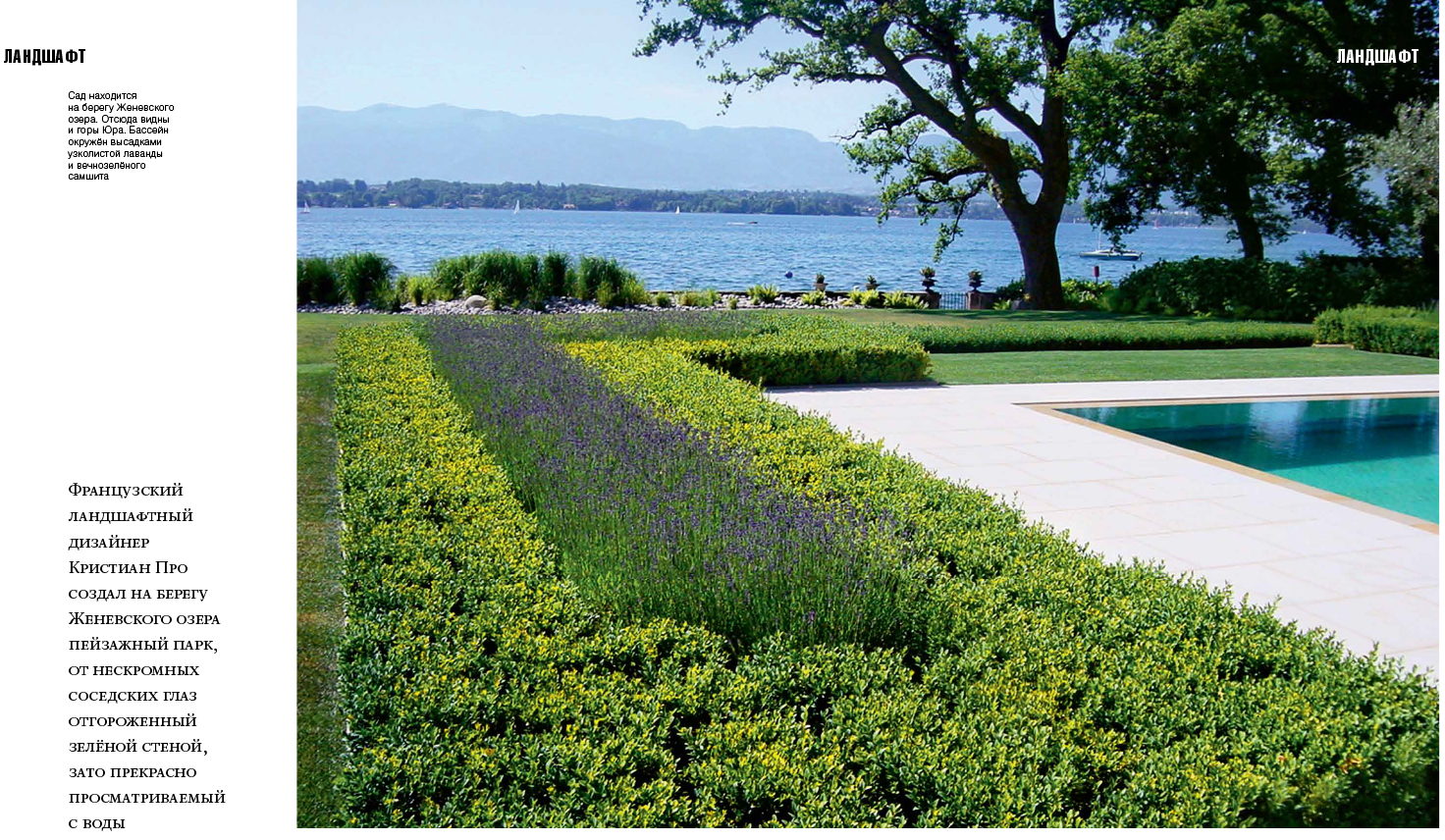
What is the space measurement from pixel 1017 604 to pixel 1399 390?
32.4ft

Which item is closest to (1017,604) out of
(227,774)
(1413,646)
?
(1413,646)

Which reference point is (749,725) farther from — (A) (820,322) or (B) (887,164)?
(B) (887,164)

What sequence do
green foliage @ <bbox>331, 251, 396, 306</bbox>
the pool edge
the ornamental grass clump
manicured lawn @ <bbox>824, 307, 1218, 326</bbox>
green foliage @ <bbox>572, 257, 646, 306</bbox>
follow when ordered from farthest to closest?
green foliage @ <bbox>572, 257, 646, 306</bbox> → green foliage @ <bbox>331, 251, 396, 306</bbox> → manicured lawn @ <bbox>824, 307, 1218, 326</bbox> → the pool edge → the ornamental grass clump

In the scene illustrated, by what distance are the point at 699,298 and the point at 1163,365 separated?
9.11 meters

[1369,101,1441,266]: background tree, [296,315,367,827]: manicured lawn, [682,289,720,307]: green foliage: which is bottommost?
[296,315,367,827]: manicured lawn

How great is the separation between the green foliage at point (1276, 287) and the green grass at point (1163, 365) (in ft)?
10.8

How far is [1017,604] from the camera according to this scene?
3.90 metres

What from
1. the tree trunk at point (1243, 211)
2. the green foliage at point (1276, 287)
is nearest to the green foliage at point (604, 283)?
the green foliage at point (1276, 287)

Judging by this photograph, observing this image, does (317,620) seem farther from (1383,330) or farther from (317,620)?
(1383,330)

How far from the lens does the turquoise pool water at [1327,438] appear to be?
25.4ft

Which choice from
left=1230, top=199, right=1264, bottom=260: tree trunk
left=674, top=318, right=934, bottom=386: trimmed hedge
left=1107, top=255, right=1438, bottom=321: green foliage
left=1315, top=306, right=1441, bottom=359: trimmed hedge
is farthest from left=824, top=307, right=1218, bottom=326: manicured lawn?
left=674, top=318, right=934, bottom=386: trimmed hedge

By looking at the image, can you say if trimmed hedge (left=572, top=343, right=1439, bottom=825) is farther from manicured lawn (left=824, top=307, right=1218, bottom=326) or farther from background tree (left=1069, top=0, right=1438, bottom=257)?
background tree (left=1069, top=0, right=1438, bottom=257)

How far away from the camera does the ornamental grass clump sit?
369 centimetres

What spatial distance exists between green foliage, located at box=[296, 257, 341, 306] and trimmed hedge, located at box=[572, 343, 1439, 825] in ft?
52.7
